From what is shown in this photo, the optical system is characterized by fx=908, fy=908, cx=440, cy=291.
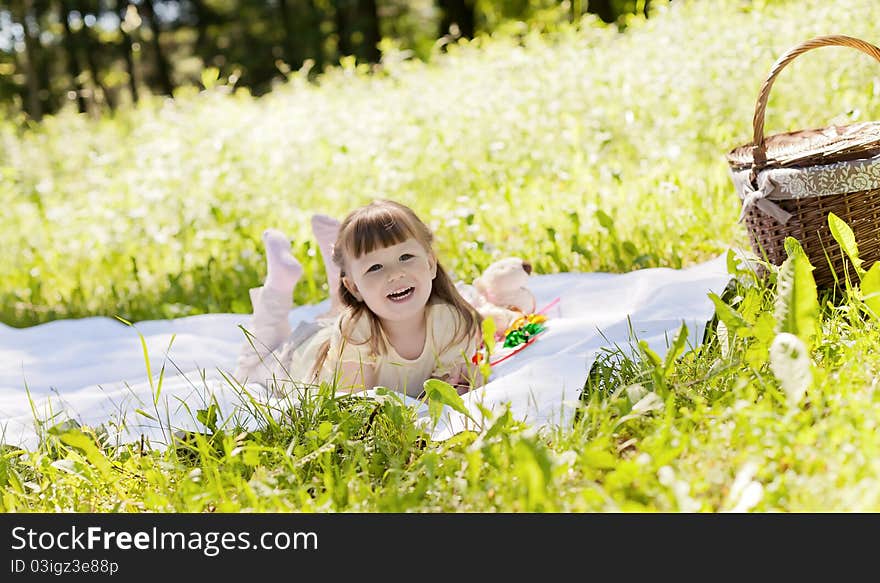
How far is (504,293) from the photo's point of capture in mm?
3355

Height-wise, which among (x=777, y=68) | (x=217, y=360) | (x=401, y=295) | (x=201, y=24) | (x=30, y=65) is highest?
(x=201, y=24)

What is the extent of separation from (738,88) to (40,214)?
5082 millimetres

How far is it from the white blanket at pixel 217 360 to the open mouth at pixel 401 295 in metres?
0.34

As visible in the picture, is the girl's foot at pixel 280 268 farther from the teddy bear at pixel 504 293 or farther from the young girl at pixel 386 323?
the teddy bear at pixel 504 293

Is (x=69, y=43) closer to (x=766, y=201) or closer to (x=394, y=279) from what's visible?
(x=394, y=279)

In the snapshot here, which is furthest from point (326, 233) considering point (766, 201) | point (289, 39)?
point (289, 39)

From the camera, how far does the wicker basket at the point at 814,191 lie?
2.75 m

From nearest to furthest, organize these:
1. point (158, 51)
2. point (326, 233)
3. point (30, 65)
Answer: point (326, 233) < point (30, 65) < point (158, 51)

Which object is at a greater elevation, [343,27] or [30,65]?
[343,27]

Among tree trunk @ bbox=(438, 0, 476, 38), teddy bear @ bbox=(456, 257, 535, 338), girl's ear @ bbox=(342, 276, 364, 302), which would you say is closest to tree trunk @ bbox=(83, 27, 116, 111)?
tree trunk @ bbox=(438, 0, 476, 38)

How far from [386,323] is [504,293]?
59 centimetres

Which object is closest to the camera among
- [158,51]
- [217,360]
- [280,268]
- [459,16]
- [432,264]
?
[432,264]

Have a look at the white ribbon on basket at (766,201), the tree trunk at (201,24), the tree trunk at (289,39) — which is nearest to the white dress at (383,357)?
the white ribbon on basket at (766,201)
